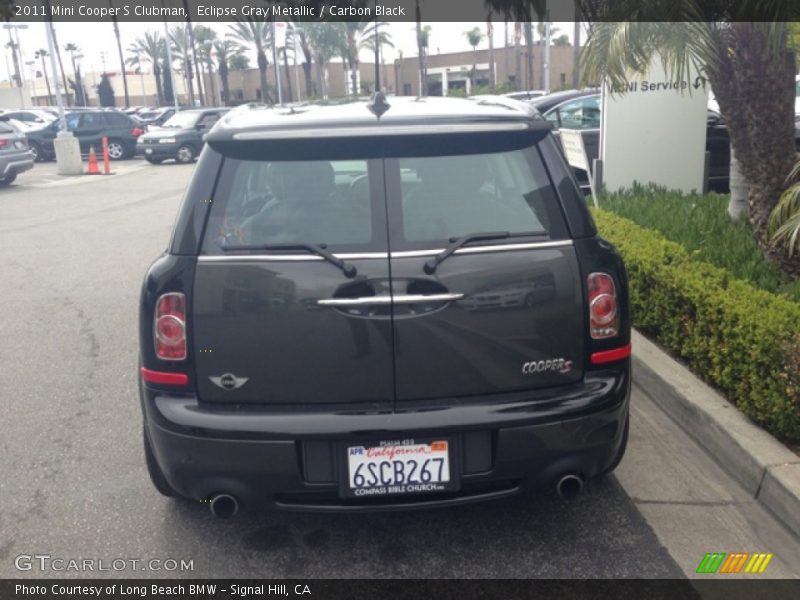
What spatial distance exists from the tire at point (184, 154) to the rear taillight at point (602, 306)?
2345cm

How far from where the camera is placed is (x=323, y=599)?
9.90ft

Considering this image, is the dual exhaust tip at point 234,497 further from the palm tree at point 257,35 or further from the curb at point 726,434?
the palm tree at point 257,35

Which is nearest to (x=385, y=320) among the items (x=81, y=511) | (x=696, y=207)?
(x=81, y=511)

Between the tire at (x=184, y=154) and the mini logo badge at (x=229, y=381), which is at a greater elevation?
the mini logo badge at (x=229, y=381)

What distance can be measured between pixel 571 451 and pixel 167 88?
3709 inches

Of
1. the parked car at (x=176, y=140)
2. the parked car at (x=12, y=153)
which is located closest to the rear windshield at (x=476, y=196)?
the parked car at (x=12, y=153)

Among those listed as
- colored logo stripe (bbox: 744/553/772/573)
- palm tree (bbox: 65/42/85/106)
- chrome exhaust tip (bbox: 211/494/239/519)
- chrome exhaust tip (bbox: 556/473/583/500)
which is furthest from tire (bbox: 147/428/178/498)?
palm tree (bbox: 65/42/85/106)

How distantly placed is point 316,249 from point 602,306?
43.7 inches

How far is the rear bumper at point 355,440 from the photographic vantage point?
290 centimetres

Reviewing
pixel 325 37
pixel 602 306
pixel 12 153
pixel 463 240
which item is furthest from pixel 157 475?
pixel 325 37

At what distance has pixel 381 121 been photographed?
10.1 ft

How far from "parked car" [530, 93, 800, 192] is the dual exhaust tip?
8.37 meters

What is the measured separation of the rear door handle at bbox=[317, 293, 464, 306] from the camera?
287 cm

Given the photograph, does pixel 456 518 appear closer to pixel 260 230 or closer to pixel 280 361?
pixel 280 361
